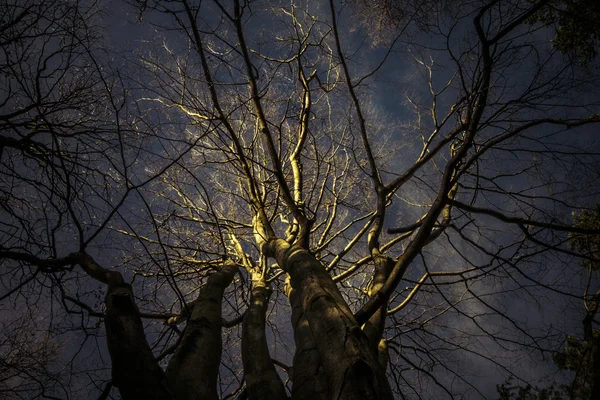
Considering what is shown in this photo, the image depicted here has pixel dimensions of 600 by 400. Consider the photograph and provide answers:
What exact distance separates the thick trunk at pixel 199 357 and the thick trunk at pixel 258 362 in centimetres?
27

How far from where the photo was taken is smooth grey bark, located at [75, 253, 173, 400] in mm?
1168

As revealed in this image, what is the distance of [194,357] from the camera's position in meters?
1.82

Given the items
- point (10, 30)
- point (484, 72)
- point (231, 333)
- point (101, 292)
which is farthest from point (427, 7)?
point (231, 333)

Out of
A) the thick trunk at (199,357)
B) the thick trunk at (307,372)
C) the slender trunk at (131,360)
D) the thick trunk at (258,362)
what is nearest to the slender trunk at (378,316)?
the thick trunk at (307,372)

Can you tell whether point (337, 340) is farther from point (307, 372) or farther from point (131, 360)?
point (131, 360)

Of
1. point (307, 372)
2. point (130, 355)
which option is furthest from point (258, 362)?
point (130, 355)

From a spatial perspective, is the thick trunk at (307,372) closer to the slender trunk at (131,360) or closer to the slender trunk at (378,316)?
the slender trunk at (378,316)

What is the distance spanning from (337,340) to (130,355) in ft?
→ 3.01

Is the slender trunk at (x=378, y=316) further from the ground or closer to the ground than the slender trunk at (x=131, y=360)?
further from the ground

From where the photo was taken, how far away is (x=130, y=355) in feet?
4.09

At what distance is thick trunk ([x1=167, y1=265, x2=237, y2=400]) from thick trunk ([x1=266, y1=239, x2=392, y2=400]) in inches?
25.2

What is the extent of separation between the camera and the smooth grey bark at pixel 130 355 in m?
1.17

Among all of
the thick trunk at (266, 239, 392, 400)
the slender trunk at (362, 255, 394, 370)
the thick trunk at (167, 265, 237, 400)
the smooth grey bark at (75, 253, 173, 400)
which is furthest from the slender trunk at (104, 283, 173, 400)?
the slender trunk at (362, 255, 394, 370)

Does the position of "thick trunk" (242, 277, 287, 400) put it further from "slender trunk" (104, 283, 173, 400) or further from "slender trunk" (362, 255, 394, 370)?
"slender trunk" (104, 283, 173, 400)
